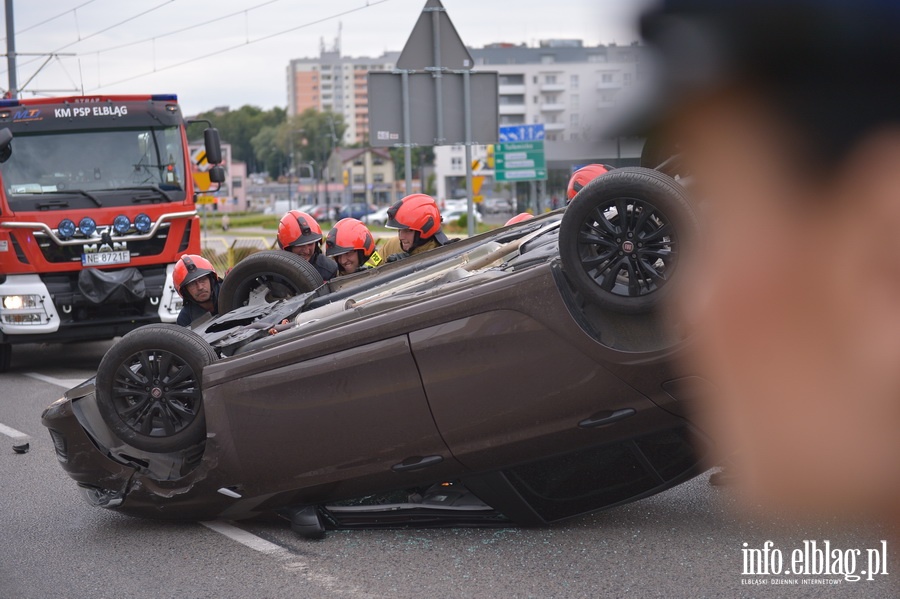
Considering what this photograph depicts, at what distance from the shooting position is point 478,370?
4609 millimetres

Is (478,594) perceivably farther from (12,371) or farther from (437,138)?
(12,371)

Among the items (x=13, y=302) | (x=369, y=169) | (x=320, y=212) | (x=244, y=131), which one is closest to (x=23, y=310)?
(x=13, y=302)

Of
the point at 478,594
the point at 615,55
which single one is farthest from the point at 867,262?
the point at 478,594

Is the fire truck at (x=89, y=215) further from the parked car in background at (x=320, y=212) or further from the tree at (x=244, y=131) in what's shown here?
the tree at (x=244, y=131)

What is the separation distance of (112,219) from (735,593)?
9.15m

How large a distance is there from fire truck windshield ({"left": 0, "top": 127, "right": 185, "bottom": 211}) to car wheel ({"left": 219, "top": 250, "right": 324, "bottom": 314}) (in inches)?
237

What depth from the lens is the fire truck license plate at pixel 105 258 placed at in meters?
11.8

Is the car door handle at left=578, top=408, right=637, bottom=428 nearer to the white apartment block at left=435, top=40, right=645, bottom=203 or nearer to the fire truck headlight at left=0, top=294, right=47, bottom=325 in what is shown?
the white apartment block at left=435, top=40, right=645, bottom=203

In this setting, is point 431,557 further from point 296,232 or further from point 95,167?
point 95,167

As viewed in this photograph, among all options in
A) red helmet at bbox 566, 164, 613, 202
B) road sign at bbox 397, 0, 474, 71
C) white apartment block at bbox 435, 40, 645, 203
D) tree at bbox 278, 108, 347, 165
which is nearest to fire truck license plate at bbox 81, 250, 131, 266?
road sign at bbox 397, 0, 474, 71

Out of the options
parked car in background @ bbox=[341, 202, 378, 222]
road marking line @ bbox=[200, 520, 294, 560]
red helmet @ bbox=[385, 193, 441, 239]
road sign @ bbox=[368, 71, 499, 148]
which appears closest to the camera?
road marking line @ bbox=[200, 520, 294, 560]

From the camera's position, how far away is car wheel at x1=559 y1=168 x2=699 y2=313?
4430mm

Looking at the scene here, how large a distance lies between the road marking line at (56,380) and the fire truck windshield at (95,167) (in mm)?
1805

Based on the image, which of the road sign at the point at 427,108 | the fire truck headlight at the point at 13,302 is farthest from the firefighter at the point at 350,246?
the fire truck headlight at the point at 13,302
